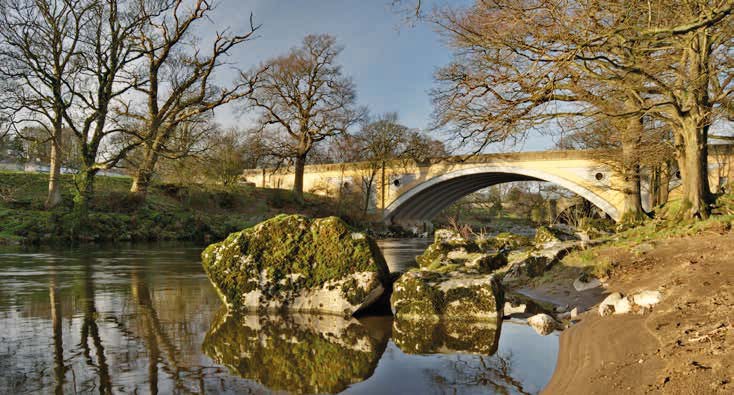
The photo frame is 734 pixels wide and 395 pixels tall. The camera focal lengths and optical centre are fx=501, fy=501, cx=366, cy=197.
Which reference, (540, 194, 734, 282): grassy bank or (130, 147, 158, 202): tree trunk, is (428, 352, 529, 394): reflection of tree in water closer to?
(540, 194, 734, 282): grassy bank

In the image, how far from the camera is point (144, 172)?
20594 millimetres

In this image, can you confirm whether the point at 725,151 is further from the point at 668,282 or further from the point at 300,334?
the point at 300,334

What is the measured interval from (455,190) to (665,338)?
133 feet

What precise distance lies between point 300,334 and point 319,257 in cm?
160

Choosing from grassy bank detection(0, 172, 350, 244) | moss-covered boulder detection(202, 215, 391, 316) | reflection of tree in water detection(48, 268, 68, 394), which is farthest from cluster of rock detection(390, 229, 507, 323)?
grassy bank detection(0, 172, 350, 244)

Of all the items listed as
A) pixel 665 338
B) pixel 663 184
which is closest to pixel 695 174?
pixel 665 338

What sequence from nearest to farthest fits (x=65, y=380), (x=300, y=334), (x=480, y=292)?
(x=65, y=380)
(x=300, y=334)
(x=480, y=292)

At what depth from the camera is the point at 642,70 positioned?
8.86 meters

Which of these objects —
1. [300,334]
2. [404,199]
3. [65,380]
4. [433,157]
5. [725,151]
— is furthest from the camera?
[404,199]

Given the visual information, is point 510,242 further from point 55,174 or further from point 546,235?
point 55,174

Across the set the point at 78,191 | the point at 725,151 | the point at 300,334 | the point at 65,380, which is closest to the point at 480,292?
the point at 300,334

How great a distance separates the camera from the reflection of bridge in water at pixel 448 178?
31734 millimetres

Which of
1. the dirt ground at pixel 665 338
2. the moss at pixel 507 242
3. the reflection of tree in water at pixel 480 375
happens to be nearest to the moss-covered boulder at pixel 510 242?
the moss at pixel 507 242

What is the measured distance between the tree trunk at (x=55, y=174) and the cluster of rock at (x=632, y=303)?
20.1 meters
